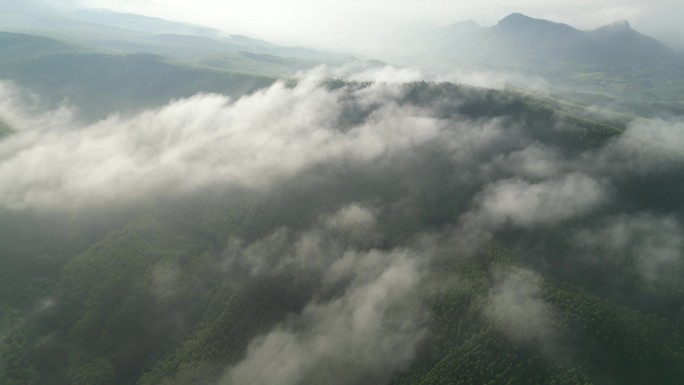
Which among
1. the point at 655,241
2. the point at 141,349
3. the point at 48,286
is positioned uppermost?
the point at 655,241

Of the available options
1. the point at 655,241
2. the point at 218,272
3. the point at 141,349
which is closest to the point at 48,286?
the point at 141,349

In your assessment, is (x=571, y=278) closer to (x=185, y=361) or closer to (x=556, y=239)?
(x=556, y=239)

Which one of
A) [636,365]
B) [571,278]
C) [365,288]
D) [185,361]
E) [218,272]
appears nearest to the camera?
[636,365]

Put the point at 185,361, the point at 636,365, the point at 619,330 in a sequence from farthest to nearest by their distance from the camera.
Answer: the point at 185,361 < the point at 619,330 < the point at 636,365

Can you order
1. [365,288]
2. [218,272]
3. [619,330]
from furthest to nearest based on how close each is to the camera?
[218,272] < [365,288] < [619,330]

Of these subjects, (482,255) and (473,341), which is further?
(482,255)

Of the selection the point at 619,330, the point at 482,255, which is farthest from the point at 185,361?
the point at 619,330

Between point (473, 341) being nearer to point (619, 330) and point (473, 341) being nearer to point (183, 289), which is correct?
point (619, 330)

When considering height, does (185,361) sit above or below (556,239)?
below

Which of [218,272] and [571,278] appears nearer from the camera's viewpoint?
[571,278]

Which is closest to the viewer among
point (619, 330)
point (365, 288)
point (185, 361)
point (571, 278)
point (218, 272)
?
point (619, 330)
